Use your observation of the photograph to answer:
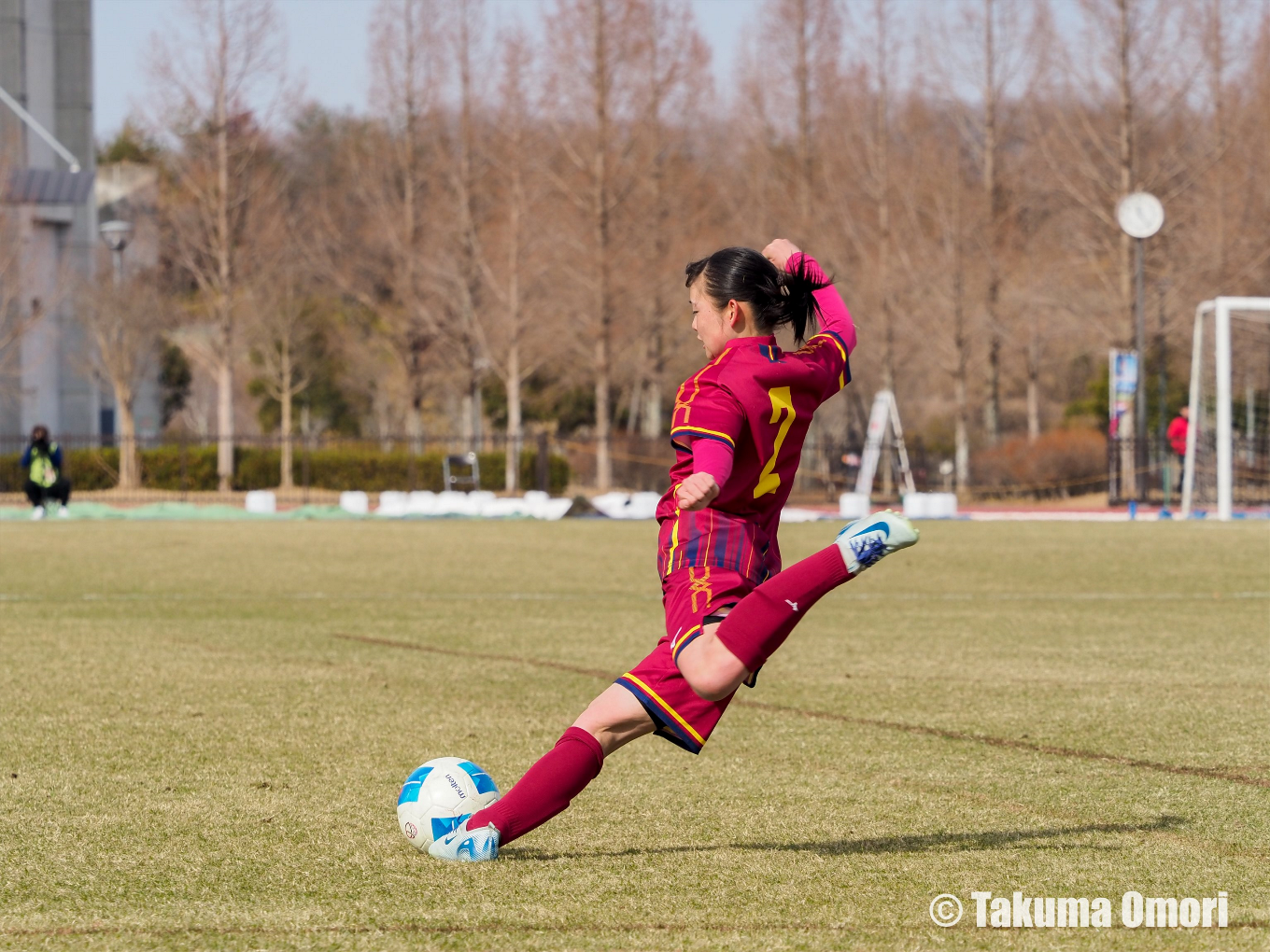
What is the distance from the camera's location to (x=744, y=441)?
12.8ft

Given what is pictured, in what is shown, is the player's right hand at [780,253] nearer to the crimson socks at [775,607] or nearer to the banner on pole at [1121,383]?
the crimson socks at [775,607]

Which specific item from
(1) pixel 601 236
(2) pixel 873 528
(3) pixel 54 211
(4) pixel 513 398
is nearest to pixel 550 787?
(2) pixel 873 528

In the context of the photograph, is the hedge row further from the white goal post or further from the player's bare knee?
the player's bare knee

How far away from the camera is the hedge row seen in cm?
3806

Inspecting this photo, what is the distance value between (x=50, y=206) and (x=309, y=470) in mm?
11027

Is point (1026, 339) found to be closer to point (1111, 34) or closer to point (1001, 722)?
point (1111, 34)

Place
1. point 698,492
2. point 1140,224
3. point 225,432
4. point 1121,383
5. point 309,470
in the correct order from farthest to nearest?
1. point 309,470
2. point 225,432
3. point 1121,383
4. point 1140,224
5. point 698,492

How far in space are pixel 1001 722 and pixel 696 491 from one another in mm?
3707

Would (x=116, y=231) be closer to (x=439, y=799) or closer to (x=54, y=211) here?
(x=54, y=211)

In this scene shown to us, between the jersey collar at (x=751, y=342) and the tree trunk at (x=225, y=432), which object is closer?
the jersey collar at (x=751, y=342)

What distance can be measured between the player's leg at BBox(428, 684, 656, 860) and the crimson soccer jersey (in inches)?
16.2

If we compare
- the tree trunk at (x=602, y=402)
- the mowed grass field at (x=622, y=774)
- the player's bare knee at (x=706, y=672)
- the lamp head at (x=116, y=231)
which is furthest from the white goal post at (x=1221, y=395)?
the lamp head at (x=116, y=231)

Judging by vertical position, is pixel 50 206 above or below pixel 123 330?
above

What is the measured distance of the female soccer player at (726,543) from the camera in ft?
12.4
